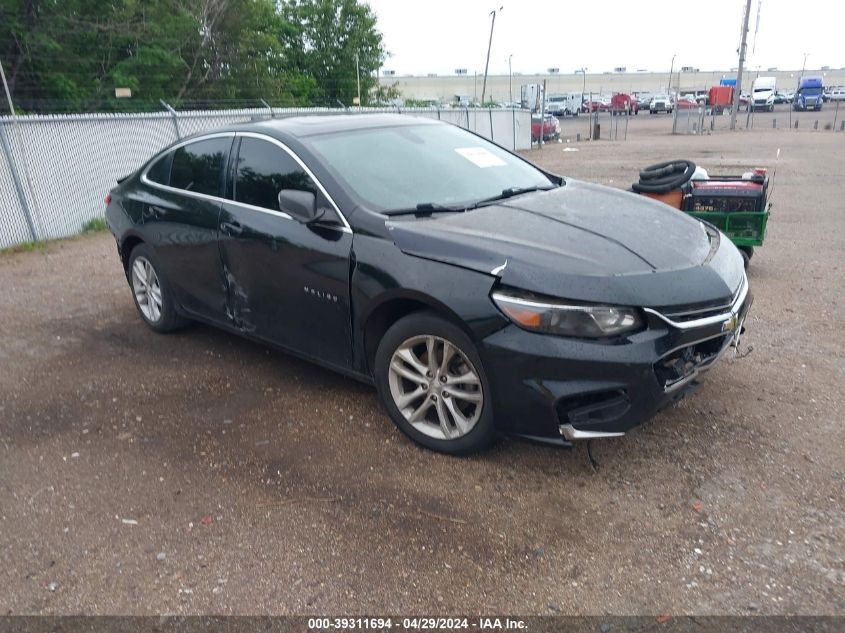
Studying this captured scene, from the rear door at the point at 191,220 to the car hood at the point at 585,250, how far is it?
5.19 ft

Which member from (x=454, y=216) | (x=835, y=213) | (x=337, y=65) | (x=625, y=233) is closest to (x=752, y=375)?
(x=625, y=233)

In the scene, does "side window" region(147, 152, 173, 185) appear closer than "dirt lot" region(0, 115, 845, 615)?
No

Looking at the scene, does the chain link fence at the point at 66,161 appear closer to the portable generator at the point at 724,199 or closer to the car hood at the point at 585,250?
the portable generator at the point at 724,199

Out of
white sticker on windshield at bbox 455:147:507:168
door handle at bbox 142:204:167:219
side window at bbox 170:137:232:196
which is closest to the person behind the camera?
white sticker on windshield at bbox 455:147:507:168

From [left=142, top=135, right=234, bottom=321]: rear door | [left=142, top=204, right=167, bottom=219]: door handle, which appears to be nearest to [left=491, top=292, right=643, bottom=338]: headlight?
[left=142, top=135, right=234, bottom=321]: rear door

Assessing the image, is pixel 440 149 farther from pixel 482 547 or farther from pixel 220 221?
pixel 482 547

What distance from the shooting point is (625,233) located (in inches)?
142

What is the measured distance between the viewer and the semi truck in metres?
61.0

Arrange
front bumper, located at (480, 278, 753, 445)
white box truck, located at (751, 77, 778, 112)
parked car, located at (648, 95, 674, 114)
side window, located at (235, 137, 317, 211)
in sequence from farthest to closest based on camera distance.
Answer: parked car, located at (648, 95, 674, 114)
white box truck, located at (751, 77, 778, 112)
side window, located at (235, 137, 317, 211)
front bumper, located at (480, 278, 753, 445)

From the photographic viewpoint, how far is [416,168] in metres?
4.28

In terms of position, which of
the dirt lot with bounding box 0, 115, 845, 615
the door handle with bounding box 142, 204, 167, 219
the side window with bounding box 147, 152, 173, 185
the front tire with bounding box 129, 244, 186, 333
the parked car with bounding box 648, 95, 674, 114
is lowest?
the parked car with bounding box 648, 95, 674, 114

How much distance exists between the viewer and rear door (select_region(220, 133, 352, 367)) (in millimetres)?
3883

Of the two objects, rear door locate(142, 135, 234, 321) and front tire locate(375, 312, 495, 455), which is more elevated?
rear door locate(142, 135, 234, 321)

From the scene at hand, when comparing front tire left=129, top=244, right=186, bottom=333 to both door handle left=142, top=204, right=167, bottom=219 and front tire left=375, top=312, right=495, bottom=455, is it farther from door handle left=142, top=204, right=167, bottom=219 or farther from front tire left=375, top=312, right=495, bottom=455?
front tire left=375, top=312, right=495, bottom=455
